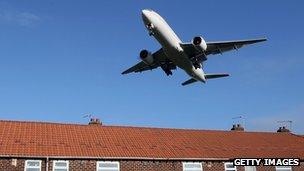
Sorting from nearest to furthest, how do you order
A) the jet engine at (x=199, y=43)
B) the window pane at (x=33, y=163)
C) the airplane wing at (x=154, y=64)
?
the window pane at (x=33, y=163)
the jet engine at (x=199, y=43)
the airplane wing at (x=154, y=64)

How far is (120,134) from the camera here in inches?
1687

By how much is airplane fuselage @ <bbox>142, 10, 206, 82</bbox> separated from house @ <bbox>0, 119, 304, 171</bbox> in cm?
748

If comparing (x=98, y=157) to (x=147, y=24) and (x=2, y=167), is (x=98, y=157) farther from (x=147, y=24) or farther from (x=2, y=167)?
(x=147, y=24)

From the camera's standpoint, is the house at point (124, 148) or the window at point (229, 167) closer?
the house at point (124, 148)

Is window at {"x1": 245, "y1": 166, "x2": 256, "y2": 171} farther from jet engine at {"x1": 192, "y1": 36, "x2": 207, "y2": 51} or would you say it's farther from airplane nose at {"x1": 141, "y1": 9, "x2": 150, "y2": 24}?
airplane nose at {"x1": 141, "y1": 9, "x2": 150, "y2": 24}

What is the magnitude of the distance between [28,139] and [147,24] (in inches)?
482

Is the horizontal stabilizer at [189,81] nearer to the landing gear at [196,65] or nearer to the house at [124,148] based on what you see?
the house at [124,148]

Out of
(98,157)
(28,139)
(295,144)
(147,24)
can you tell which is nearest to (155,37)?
(147,24)

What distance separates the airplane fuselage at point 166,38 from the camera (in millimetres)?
35500

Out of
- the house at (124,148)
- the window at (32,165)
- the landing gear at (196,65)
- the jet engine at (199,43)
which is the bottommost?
the window at (32,165)

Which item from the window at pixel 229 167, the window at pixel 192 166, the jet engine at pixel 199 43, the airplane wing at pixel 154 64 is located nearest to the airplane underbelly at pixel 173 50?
the jet engine at pixel 199 43

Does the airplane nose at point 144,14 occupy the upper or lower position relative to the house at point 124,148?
upper

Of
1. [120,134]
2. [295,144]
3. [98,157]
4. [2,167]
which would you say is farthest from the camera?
[295,144]

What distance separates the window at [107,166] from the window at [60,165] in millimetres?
2270
